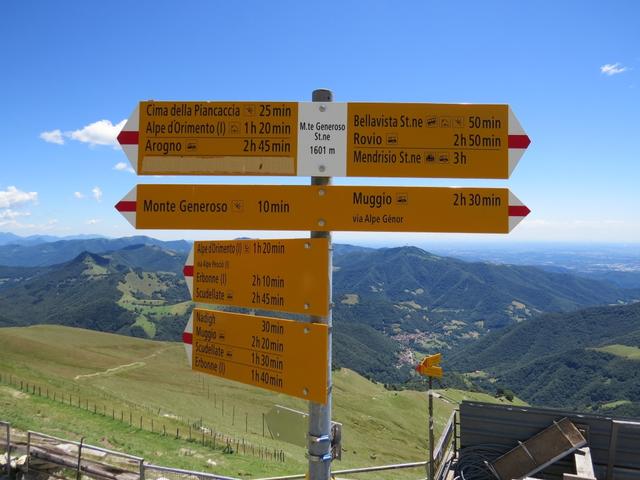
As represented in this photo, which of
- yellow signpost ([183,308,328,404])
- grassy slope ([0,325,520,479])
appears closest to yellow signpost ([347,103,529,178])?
yellow signpost ([183,308,328,404])

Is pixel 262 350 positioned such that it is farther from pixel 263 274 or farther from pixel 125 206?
pixel 125 206

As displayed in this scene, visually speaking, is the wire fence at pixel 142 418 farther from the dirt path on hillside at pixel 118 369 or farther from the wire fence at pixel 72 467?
the dirt path on hillside at pixel 118 369

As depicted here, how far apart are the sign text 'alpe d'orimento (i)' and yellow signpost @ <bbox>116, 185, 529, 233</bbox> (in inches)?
6.5

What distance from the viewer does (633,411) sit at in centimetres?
16900

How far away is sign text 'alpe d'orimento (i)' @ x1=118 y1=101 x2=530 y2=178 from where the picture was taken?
3.98 m

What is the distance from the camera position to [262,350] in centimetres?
411

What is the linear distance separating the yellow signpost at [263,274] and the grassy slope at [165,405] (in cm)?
1659

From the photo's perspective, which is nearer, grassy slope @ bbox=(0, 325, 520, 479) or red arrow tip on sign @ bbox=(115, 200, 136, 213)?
red arrow tip on sign @ bbox=(115, 200, 136, 213)

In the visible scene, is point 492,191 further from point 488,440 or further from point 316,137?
point 488,440

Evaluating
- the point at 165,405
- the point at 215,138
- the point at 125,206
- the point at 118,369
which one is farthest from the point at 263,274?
the point at 118,369

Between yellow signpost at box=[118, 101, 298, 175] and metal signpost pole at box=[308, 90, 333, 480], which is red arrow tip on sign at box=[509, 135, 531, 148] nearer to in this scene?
metal signpost pole at box=[308, 90, 333, 480]

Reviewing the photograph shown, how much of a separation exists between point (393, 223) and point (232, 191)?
60.3 inches

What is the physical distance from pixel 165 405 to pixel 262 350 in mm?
60046

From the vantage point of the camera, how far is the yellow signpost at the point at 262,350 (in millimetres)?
3801
